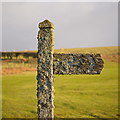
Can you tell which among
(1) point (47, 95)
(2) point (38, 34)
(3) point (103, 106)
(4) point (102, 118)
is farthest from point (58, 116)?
(2) point (38, 34)

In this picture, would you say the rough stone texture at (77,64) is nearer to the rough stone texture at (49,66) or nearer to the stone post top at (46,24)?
the rough stone texture at (49,66)

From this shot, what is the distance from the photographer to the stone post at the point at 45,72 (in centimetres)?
474

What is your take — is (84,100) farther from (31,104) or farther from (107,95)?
(31,104)

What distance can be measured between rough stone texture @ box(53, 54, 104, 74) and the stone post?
0.66 ft

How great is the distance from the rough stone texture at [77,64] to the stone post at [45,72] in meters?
0.20

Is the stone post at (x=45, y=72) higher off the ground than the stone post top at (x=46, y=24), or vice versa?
the stone post top at (x=46, y=24)

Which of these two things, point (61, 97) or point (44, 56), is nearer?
point (44, 56)

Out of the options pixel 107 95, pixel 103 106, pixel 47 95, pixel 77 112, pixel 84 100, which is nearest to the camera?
pixel 47 95

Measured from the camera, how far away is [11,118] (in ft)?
30.8

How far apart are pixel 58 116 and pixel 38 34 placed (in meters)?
6.00

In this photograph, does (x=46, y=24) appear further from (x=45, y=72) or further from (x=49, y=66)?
(x=45, y=72)

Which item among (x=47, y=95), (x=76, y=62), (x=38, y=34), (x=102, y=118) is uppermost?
(x=38, y=34)

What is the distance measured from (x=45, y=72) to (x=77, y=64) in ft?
2.78

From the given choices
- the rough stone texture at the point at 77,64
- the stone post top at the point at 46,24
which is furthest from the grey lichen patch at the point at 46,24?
the rough stone texture at the point at 77,64
